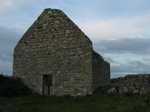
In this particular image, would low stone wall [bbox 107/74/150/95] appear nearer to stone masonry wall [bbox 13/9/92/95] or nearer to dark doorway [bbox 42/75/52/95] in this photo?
stone masonry wall [bbox 13/9/92/95]

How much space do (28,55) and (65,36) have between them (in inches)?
130

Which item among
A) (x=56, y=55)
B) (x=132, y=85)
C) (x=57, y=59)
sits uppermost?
(x=56, y=55)

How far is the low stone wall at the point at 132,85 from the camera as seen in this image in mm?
23172

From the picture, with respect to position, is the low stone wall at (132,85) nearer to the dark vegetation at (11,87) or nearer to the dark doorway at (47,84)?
the dark doorway at (47,84)

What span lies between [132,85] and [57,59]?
5.98m

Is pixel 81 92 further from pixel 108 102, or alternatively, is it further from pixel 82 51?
pixel 108 102

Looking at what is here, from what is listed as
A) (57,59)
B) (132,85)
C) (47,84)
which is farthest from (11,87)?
(132,85)

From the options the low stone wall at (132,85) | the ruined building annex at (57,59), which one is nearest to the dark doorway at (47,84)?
the ruined building annex at (57,59)

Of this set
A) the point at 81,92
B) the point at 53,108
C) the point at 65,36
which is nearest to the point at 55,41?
the point at 65,36

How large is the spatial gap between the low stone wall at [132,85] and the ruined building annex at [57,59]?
174cm

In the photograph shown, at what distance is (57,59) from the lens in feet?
86.6

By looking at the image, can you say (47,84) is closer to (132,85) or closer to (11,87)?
(11,87)

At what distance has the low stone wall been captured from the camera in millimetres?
23172

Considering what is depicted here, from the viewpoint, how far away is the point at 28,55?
27.4 metres
